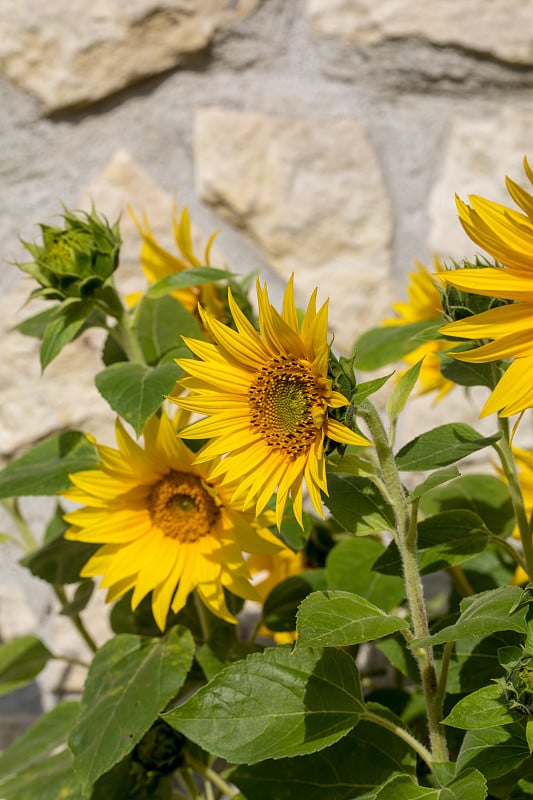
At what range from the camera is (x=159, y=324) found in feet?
2.69

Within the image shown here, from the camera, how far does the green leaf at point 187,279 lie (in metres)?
0.76

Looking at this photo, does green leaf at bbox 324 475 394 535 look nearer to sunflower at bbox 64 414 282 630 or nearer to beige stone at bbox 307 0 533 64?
sunflower at bbox 64 414 282 630

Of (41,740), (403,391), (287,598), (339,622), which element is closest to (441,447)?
(403,391)

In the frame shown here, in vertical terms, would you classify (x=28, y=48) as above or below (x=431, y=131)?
above

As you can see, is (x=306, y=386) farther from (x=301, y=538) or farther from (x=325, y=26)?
(x=325, y=26)

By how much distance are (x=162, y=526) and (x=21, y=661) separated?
31 centimetres

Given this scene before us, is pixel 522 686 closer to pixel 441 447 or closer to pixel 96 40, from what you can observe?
pixel 441 447

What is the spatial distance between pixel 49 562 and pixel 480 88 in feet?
2.81

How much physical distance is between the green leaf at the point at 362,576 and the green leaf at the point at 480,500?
0.07m

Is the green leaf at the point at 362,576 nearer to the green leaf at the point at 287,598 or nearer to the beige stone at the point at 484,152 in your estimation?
the green leaf at the point at 287,598

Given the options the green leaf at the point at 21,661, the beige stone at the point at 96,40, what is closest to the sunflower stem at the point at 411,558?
the green leaf at the point at 21,661

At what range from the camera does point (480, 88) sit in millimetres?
1265

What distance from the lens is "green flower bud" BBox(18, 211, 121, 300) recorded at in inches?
28.4

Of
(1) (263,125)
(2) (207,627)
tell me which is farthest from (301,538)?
(1) (263,125)
